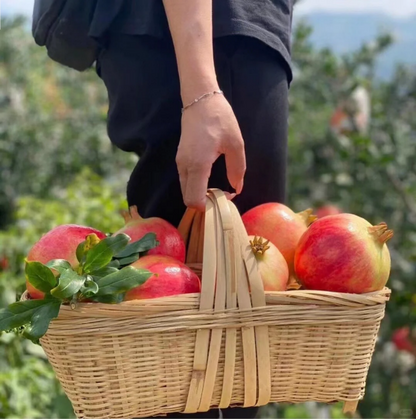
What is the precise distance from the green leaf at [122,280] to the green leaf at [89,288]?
1cm

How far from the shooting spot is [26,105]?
4930 mm

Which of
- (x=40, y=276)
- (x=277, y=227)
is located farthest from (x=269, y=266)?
(x=40, y=276)

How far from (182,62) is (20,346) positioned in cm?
144

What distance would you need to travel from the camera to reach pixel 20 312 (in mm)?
1078

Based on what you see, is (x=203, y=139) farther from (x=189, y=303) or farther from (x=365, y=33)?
(x=365, y=33)

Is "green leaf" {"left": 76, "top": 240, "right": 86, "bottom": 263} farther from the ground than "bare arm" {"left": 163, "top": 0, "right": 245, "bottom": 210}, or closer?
closer

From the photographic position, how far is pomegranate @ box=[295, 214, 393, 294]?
118 cm

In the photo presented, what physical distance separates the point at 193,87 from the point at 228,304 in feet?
1.20

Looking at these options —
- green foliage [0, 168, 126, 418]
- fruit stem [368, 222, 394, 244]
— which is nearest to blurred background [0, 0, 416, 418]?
green foliage [0, 168, 126, 418]

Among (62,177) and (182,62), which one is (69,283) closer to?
(182,62)

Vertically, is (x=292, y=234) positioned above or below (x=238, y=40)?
below

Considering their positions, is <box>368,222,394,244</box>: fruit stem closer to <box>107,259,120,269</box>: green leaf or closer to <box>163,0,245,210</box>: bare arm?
<box>163,0,245,210</box>: bare arm

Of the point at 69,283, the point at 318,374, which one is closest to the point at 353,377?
the point at 318,374

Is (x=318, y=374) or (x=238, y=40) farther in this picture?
(x=238, y=40)
